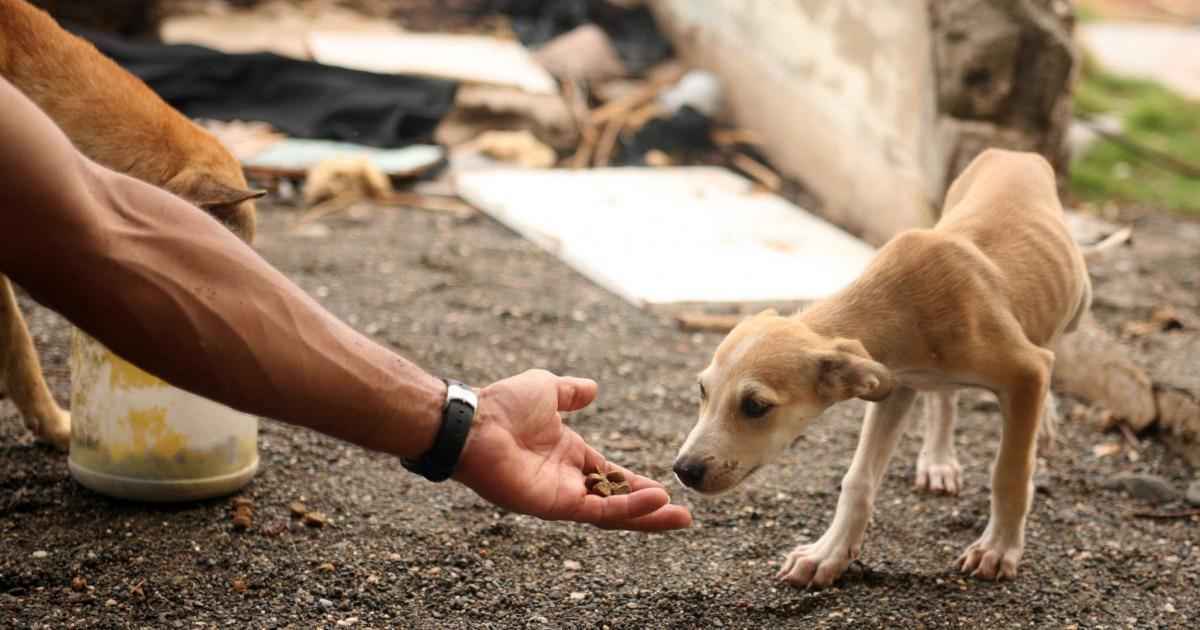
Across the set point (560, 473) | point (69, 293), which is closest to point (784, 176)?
point (560, 473)

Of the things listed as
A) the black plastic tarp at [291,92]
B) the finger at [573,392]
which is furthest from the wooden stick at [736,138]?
the finger at [573,392]

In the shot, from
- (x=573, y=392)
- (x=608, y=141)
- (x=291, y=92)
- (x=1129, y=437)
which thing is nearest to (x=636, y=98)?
(x=608, y=141)

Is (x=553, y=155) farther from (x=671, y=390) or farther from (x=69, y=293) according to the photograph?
(x=69, y=293)

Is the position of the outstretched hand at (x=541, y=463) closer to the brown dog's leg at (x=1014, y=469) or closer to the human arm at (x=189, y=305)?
the human arm at (x=189, y=305)

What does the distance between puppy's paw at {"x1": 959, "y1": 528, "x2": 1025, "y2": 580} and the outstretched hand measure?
1041 millimetres

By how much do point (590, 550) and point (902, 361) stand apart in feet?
3.20

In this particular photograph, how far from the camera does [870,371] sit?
3.14 metres

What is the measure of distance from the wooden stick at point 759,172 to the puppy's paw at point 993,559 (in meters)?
4.37

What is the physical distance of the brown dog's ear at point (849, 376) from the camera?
314 centimetres

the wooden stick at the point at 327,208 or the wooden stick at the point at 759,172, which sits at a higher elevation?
the wooden stick at the point at 327,208

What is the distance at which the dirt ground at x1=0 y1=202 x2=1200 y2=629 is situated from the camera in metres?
3.22

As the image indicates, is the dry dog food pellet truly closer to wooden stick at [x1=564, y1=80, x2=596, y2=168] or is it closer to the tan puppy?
the tan puppy

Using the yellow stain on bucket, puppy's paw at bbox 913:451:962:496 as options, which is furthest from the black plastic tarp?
puppy's paw at bbox 913:451:962:496

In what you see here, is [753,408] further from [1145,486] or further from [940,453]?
[1145,486]
